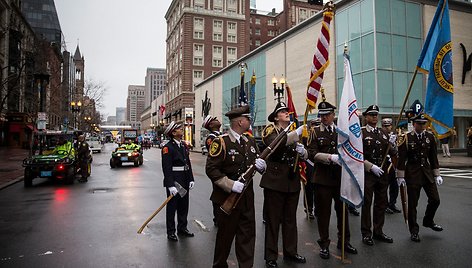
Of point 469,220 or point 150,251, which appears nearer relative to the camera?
point 150,251

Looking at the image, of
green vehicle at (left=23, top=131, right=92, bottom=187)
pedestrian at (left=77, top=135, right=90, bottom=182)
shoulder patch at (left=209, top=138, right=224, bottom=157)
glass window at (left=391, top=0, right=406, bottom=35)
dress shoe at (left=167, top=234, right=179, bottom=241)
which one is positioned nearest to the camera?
shoulder patch at (left=209, top=138, right=224, bottom=157)

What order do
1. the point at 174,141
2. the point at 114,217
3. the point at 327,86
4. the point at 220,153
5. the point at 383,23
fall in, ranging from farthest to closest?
the point at 327,86 < the point at 383,23 < the point at 114,217 < the point at 174,141 < the point at 220,153

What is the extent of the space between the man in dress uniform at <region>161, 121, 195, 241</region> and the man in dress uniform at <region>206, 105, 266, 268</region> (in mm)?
2004

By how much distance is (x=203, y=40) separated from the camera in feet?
251

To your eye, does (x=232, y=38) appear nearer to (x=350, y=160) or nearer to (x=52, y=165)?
(x=52, y=165)

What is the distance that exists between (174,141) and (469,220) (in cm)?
600

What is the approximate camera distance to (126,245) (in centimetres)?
554

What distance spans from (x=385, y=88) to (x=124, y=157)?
64.4ft

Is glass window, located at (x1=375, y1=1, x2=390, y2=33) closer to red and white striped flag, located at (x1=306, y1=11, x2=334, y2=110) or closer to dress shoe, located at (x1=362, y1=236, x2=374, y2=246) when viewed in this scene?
red and white striped flag, located at (x1=306, y1=11, x2=334, y2=110)

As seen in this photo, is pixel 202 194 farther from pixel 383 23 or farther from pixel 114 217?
pixel 383 23

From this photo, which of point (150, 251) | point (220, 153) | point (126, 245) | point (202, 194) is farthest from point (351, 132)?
point (202, 194)

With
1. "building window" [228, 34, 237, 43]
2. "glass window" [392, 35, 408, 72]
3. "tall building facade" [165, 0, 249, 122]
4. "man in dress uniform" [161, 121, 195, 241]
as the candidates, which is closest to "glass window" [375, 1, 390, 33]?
"glass window" [392, 35, 408, 72]

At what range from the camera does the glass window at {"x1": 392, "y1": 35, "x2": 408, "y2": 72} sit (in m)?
26.8

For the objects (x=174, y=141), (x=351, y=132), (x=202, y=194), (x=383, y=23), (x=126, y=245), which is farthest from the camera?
(x=383, y=23)
